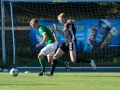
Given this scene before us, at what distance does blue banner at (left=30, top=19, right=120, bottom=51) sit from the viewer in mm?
22281

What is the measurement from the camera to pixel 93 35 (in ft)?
73.4

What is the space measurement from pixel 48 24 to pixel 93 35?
6.54 ft

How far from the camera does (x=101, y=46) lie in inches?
882

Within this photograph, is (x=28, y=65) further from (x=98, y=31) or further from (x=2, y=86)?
(x=2, y=86)

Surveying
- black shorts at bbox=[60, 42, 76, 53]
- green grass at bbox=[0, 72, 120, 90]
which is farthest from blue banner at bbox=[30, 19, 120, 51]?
green grass at bbox=[0, 72, 120, 90]

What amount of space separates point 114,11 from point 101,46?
350cm


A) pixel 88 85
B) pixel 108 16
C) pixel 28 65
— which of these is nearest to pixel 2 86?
pixel 88 85

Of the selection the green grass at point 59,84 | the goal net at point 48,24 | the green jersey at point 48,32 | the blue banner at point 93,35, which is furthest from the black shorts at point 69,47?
the blue banner at point 93,35

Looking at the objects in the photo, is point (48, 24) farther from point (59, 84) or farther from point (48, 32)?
point (59, 84)

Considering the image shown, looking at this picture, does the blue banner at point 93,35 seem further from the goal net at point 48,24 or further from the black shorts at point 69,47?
the black shorts at point 69,47

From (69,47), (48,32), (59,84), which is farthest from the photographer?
(48,32)

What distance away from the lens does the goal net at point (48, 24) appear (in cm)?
2228

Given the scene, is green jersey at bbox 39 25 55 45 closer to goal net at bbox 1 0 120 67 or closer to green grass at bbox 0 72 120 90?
green grass at bbox 0 72 120 90

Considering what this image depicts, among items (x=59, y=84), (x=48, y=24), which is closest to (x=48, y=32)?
(x=59, y=84)
